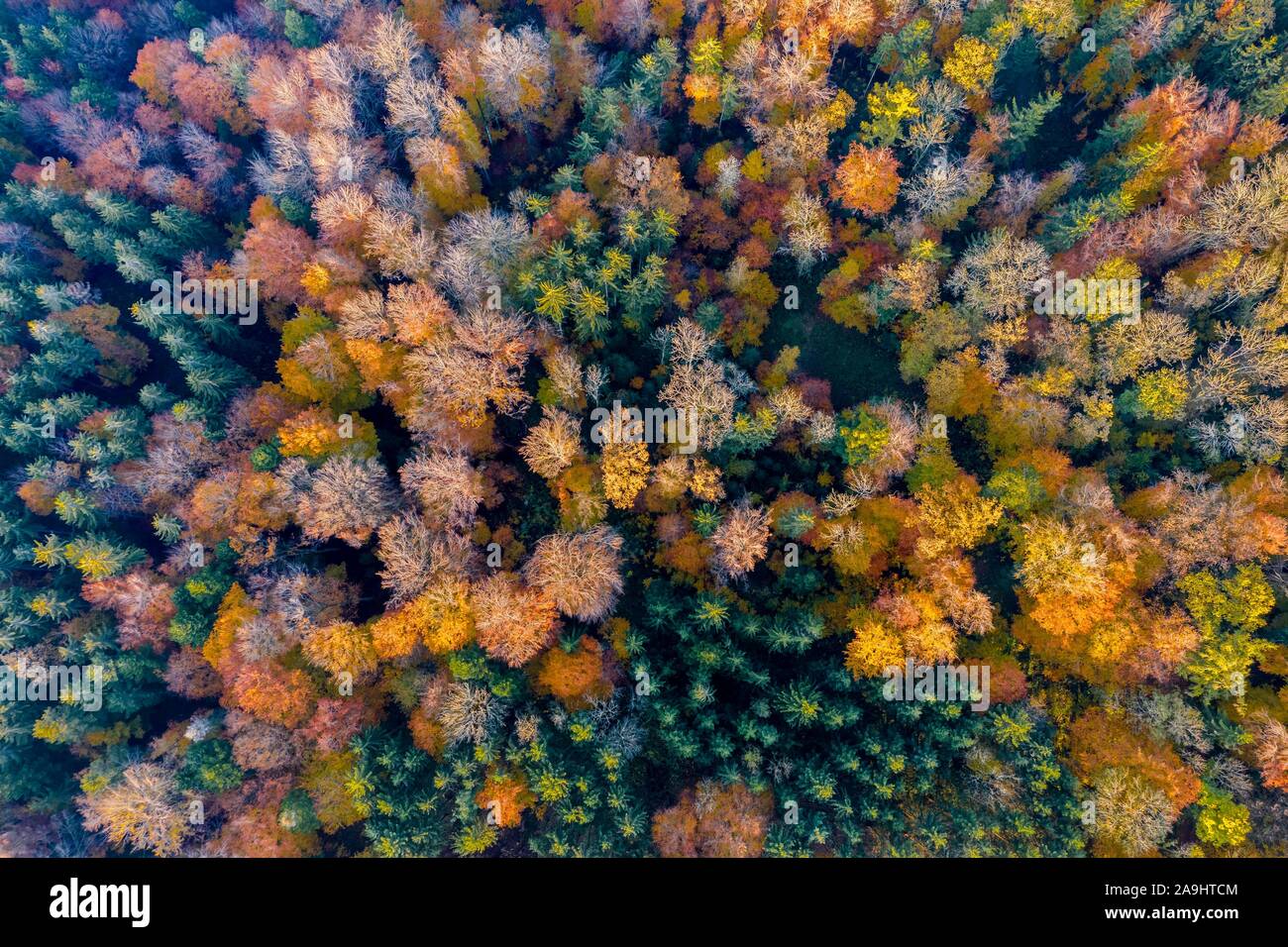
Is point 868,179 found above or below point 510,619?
above

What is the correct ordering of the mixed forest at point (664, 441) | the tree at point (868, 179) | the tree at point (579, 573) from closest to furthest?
the mixed forest at point (664, 441), the tree at point (579, 573), the tree at point (868, 179)

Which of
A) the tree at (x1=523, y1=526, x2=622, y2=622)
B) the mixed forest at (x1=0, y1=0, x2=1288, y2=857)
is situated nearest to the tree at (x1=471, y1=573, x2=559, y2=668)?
the mixed forest at (x1=0, y1=0, x2=1288, y2=857)

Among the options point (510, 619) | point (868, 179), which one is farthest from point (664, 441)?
point (868, 179)

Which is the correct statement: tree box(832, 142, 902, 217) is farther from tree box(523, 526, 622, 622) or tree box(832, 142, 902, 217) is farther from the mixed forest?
tree box(523, 526, 622, 622)

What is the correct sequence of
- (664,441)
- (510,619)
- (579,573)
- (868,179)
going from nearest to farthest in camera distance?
1. (510,619)
2. (579,573)
3. (868,179)
4. (664,441)

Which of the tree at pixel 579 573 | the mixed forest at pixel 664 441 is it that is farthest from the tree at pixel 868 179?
the tree at pixel 579 573

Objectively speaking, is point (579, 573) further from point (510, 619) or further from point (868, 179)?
point (868, 179)

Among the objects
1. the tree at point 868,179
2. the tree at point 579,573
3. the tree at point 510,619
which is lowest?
the tree at point 510,619

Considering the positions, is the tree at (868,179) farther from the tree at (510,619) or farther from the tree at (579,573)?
the tree at (510,619)

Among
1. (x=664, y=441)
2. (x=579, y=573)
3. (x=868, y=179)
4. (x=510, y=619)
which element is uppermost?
(x=868, y=179)
